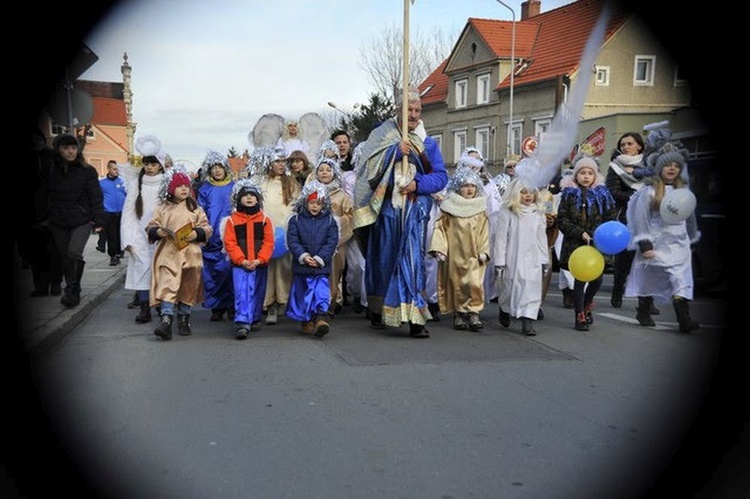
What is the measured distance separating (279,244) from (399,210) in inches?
52.9

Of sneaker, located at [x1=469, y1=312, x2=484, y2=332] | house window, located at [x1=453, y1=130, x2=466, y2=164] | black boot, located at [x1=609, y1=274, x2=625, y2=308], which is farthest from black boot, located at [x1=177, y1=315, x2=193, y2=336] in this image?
house window, located at [x1=453, y1=130, x2=466, y2=164]

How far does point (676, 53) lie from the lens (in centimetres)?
550

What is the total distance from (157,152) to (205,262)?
1324 millimetres

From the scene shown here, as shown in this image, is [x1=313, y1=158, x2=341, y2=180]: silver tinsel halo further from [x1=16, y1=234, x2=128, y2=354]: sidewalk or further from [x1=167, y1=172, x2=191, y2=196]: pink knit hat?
[x1=16, y1=234, x2=128, y2=354]: sidewalk

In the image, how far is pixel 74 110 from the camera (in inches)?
353

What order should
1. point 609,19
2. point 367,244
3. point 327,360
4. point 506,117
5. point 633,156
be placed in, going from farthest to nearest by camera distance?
point 506,117 → point 633,156 → point 367,244 → point 327,360 → point 609,19

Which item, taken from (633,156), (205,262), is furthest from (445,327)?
(633,156)

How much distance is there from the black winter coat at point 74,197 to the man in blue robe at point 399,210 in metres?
3.20

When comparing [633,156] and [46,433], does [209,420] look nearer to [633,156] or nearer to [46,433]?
[46,433]

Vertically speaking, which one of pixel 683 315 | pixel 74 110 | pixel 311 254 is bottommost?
pixel 683 315

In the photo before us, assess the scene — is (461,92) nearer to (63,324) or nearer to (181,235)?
(181,235)

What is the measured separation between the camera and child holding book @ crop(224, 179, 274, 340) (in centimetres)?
710

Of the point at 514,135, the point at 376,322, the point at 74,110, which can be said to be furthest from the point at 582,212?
the point at 514,135

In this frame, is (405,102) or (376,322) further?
(376,322)
